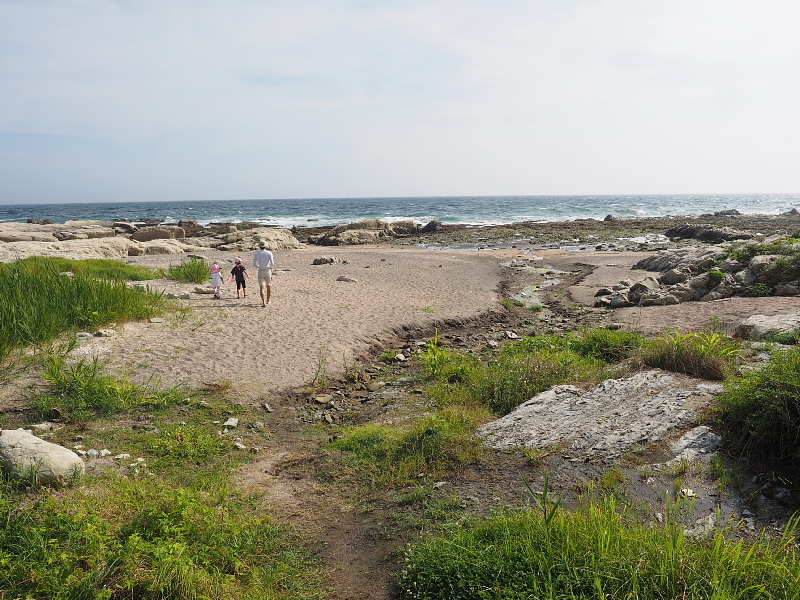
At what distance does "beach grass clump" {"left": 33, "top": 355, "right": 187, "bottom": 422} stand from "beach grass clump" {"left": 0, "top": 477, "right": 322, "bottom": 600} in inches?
92.3

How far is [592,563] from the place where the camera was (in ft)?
10.0

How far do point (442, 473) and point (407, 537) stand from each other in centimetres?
113

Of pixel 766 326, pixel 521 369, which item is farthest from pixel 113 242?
pixel 766 326

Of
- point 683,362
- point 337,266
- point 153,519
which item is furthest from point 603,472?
point 337,266

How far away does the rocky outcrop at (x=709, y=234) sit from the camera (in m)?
32.0

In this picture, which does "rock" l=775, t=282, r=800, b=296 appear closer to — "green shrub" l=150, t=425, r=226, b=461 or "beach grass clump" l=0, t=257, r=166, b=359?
"green shrub" l=150, t=425, r=226, b=461

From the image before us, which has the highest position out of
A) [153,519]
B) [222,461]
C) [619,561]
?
[619,561]

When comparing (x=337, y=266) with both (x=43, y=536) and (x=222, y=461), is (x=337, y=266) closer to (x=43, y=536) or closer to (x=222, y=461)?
(x=222, y=461)

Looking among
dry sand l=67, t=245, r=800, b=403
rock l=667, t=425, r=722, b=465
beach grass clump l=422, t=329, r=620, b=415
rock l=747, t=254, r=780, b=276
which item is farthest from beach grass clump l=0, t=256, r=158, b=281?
rock l=747, t=254, r=780, b=276

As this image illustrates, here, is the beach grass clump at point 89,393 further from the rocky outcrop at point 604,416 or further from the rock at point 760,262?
the rock at point 760,262

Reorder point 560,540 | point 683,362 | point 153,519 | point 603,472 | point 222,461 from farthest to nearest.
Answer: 1. point 683,362
2. point 222,461
3. point 603,472
4. point 153,519
5. point 560,540

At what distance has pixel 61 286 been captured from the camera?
399 inches

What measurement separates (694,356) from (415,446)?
422 cm

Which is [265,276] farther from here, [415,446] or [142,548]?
[142,548]
